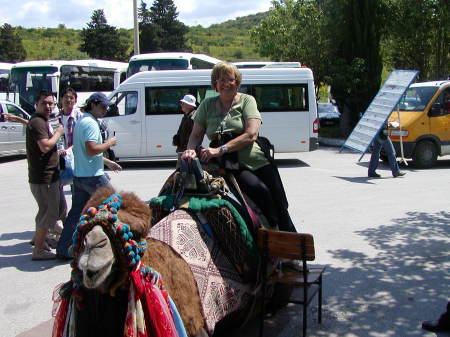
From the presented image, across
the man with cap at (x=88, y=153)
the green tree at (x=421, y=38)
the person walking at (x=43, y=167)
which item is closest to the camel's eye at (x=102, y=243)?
the man with cap at (x=88, y=153)

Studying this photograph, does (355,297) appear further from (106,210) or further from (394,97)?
(394,97)

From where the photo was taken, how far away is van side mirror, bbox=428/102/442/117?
13273 millimetres

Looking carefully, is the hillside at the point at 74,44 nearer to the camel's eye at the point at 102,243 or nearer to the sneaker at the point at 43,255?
the sneaker at the point at 43,255

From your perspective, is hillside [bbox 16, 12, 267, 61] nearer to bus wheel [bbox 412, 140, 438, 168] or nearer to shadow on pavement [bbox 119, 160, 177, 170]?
shadow on pavement [bbox 119, 160, 177, 170]

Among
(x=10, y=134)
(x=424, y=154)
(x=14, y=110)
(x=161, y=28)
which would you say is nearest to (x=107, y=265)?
(x=424, y=154)

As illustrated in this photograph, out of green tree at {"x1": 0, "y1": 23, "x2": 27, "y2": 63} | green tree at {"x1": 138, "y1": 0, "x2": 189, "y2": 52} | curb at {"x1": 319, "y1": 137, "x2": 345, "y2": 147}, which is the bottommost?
curb at {"x1": 319, "y1": 137, "x2": 345, "y2": 147}

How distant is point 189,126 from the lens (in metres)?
7.89

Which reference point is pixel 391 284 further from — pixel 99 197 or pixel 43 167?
pixel 43 167

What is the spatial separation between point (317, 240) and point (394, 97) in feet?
26.1

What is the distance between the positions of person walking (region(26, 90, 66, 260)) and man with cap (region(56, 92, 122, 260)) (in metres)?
0.37

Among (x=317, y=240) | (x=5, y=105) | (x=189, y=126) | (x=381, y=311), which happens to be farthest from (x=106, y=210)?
(x=5, y=105)

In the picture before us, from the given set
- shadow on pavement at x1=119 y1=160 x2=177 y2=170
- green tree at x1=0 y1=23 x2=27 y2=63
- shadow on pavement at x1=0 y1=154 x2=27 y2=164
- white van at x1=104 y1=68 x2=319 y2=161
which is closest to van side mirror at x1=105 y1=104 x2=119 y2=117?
white van at x1=104 y1=68 x2=319 y2=161

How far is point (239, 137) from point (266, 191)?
480 mm

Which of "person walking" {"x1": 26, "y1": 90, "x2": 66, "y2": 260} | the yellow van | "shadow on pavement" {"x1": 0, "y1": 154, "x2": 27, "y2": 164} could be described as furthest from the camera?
"shadow on pavement" {"x1": 0, "y1": 154, "x2": 27, "y2": 164}
